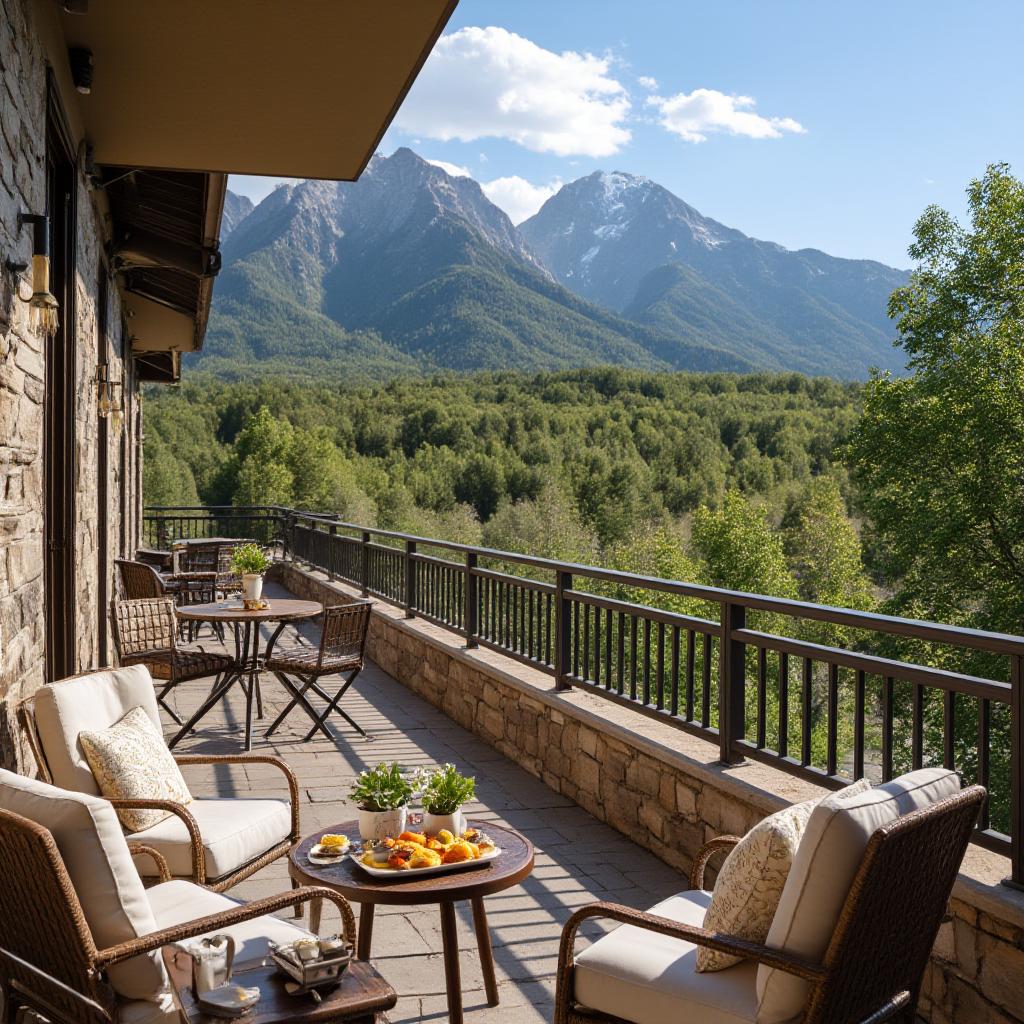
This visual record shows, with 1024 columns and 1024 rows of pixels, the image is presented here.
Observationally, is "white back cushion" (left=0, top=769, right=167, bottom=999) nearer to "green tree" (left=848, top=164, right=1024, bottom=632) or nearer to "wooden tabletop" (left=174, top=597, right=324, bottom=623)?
"wooden tabletop" (left=174, top=597, right=324, bottom=623)

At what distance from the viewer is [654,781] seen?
4.24 metres

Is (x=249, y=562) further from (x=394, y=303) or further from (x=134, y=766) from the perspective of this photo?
(x=394, y=303)

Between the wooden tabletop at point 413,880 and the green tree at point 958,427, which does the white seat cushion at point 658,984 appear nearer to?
the wooden tabletop at point 413,880

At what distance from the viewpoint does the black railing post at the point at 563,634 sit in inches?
210

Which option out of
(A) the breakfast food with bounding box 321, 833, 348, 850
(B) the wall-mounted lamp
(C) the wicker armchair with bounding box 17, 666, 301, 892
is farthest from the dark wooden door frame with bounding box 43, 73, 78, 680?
(A) the breakfast food with bounding box 321, 833, 348, 850

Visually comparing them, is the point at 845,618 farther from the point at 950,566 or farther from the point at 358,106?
the point at 950,566

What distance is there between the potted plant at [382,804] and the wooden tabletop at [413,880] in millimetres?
115

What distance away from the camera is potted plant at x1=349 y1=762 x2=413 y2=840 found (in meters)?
2.86

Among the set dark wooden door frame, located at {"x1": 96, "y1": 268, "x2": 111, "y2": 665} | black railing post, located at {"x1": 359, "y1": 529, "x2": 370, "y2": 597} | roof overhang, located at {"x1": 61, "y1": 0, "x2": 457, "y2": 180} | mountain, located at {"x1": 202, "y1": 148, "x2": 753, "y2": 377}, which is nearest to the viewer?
roof overhang, located at {"x1": 61, "y1": 0, "x2": 457, "y2": 180}

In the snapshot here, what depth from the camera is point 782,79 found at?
20.8 metres

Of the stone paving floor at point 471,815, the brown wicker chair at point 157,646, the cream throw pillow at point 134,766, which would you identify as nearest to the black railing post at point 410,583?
the stone paving floor at point 471,815

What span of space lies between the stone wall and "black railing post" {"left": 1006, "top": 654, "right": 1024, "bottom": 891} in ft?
0.21

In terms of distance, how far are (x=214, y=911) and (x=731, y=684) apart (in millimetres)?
2110

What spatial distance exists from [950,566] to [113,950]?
20.7 meters
